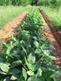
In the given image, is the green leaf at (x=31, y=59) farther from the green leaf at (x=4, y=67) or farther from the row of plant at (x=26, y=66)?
the green leaf at (x=4, y=67)

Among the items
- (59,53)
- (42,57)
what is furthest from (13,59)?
(59,53)

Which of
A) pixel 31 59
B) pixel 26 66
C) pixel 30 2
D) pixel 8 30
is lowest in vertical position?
pixel 30 2

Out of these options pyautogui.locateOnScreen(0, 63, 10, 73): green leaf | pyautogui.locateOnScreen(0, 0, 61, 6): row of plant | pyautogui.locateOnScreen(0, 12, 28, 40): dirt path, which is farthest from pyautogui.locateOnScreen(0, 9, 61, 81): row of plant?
pyautogui.locateOnScreen(0, 0, 61, 6): row of plant

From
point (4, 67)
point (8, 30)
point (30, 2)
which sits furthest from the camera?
point (30, 2)

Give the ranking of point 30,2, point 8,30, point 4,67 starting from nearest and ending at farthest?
1. point 4,67
2. point 8,30
3. point 30,2

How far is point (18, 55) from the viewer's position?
506cm

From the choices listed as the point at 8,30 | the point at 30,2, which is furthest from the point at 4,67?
the point at 30,2

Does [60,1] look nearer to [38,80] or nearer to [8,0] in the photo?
[8,0]

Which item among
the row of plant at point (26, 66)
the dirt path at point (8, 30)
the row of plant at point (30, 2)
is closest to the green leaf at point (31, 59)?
the row of plant at point (26, 66)

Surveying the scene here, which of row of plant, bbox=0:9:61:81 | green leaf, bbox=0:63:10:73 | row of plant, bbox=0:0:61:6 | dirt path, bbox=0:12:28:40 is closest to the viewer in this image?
row of plant, bbox=0:9:61:81

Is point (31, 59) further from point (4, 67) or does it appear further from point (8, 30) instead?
point (8, 30)

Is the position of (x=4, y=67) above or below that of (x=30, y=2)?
above

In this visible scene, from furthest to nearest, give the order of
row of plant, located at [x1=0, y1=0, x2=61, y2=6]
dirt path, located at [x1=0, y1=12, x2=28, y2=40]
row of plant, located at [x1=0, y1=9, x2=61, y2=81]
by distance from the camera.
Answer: row of plant, located at [x1=0, y1=0, x2=61, y2=6]
dirt path, located at [x1=0, y1=12, x2=28, y2=40]
row of plant, located at [x1=0, y1=9, x2=61, y2=81]

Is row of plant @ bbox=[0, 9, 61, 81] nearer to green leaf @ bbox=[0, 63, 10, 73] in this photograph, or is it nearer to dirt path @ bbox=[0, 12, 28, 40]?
green leaf @ bbox=[0, 63, 10, 73]
